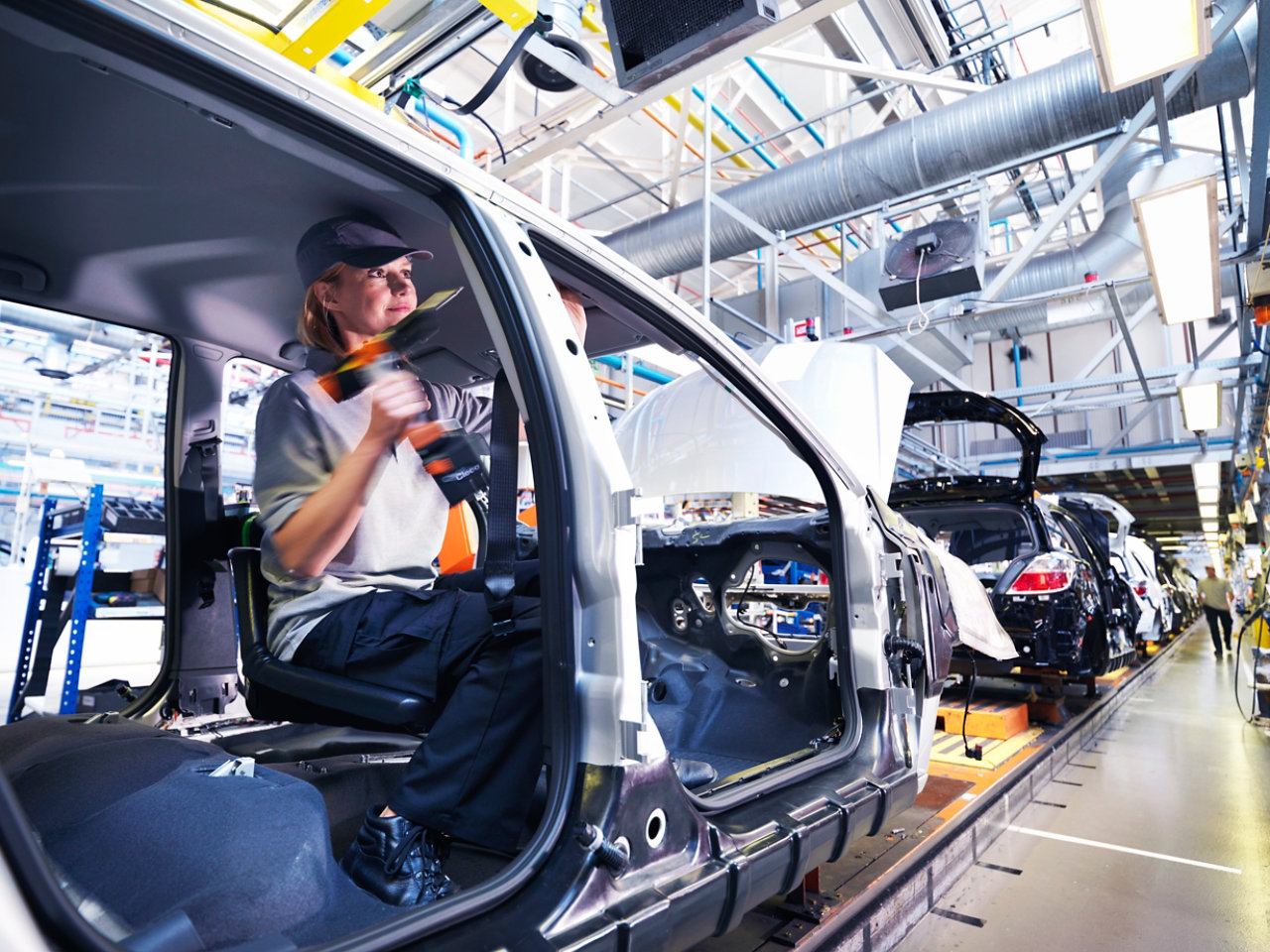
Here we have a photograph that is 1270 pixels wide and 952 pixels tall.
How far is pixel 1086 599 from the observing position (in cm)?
468

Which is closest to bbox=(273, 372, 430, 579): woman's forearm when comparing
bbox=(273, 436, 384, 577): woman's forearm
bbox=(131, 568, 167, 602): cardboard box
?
bbox=(273, 436, 384, 577): woman's forearm

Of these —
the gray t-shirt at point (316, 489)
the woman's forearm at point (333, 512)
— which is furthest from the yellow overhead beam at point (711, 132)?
the woman's forearm at point (333, 512)

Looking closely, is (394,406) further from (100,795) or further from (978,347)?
(978,347)

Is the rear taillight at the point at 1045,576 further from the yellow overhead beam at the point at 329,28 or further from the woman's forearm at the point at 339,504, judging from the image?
the yellow overhead beam at the point at 329,28

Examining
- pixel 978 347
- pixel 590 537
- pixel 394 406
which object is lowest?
pixel 590 537

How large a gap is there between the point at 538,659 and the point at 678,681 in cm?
146

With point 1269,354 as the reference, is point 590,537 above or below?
below

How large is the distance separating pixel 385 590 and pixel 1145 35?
3.90 m

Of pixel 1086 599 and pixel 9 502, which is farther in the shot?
pixel 9 502

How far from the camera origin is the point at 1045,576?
444 cm

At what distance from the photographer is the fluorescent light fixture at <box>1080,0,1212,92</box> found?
3.04m

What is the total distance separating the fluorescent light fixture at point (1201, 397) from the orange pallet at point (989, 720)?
4985 millimetres

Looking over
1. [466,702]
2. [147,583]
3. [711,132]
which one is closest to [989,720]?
[466,702]

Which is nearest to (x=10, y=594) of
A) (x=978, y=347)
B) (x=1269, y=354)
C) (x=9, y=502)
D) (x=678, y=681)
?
(x=9, y=502)
